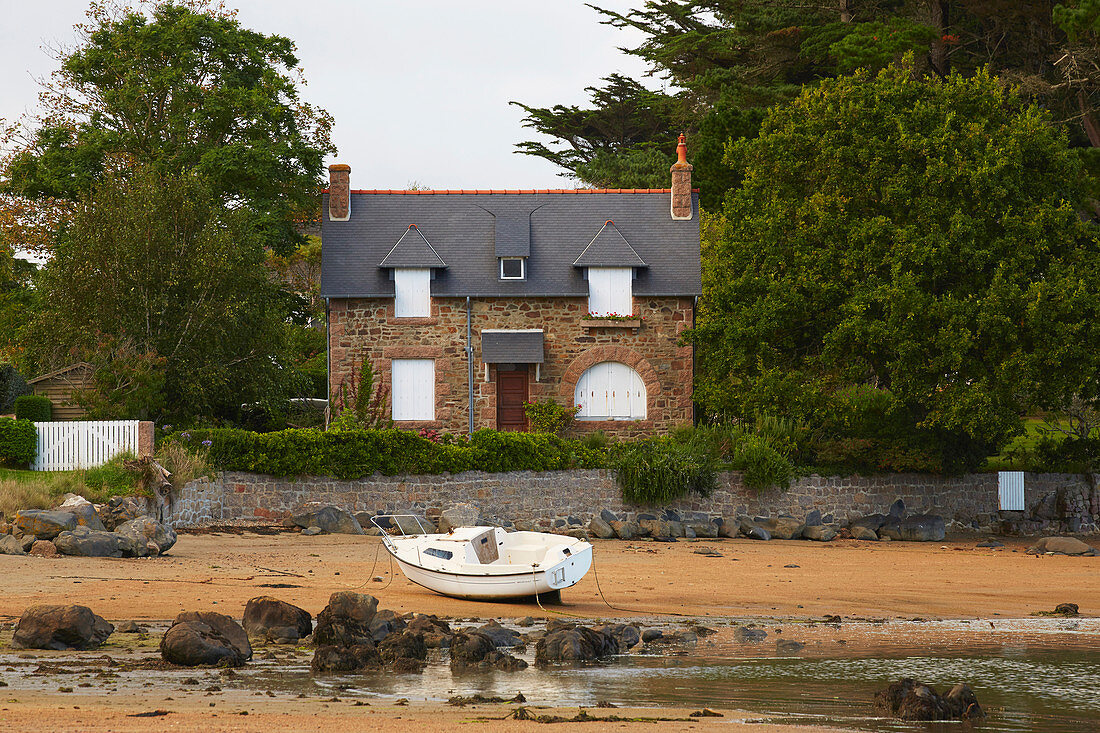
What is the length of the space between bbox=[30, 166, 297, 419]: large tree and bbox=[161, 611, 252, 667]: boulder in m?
14.6

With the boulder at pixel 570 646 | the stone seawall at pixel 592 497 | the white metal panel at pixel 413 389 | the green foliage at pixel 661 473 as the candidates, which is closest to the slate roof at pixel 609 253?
the white metal panel at pixel 413 389

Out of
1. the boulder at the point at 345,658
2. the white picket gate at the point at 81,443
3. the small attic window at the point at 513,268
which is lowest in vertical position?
the boulder at the point at 345,658

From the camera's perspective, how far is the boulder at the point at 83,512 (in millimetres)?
18953

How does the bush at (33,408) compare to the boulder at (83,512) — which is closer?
the boulder at (83,512)

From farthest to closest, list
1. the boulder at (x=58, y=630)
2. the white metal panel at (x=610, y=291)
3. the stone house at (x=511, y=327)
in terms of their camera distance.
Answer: the white metal panel at (x=610, y=291) → the stone house at (x=511, y=327) → the boulder at (x=58, y=630)

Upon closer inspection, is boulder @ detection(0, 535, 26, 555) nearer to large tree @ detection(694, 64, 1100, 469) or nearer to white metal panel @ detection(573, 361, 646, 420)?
large tree @ detection(694, 64, 1100, 469)

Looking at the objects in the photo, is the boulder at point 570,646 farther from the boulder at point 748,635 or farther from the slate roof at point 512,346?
the slate roof at point 512,346

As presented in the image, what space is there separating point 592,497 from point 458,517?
407cm

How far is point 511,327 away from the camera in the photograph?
31812mm

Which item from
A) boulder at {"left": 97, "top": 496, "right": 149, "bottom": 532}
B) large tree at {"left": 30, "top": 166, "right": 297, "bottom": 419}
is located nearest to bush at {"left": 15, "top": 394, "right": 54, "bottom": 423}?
Result: large tree at {"left": 30, "top": 166, "right": 297, "bottom": 419}

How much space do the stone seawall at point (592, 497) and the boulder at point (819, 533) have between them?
3.16 feet

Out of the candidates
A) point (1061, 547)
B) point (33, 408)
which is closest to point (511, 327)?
point (33, 408)

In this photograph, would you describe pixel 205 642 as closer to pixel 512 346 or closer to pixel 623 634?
pixel 623 634

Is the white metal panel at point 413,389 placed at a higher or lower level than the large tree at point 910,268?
lower
